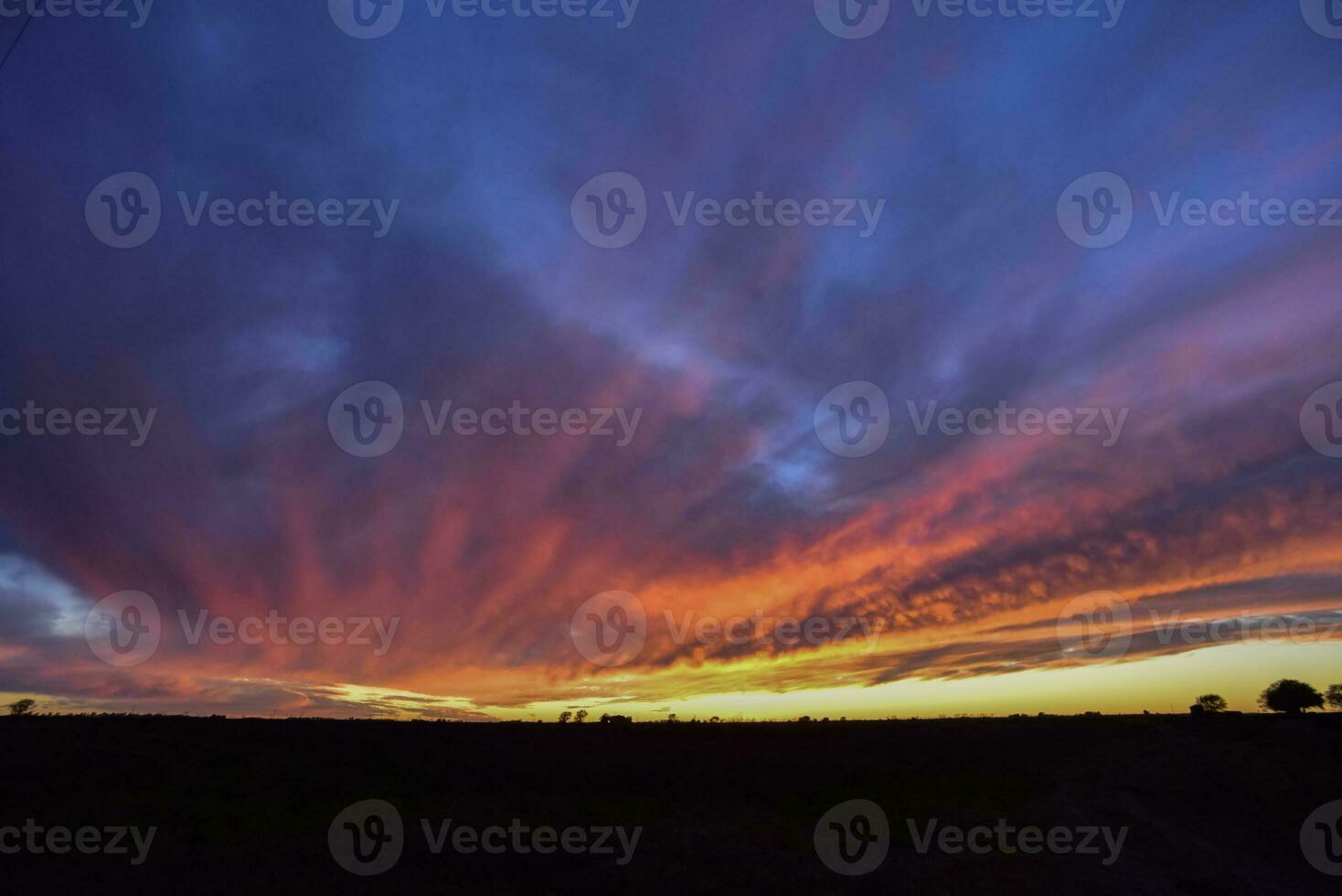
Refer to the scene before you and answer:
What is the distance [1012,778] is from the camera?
163 feet

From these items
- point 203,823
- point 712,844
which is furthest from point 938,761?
point 203,823

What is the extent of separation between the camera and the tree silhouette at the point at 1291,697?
371 feet

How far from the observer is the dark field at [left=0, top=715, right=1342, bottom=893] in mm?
31094

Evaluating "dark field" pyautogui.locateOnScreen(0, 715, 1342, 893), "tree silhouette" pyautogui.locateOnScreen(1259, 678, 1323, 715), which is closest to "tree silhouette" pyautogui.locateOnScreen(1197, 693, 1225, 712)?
"tree silhouette" pyautogui.locateOnScreen(1259, 678, 1323, 715)

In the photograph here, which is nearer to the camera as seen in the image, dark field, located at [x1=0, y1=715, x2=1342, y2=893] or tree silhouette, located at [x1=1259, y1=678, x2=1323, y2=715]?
dark field, located at [x1=0, y1=715, x2=1342, y2=893]

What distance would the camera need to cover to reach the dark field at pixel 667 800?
1224 inches

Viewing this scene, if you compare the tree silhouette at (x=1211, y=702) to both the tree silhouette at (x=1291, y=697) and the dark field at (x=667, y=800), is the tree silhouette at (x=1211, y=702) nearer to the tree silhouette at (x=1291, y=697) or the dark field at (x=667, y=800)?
the tree silhouette at (x=1291, y=697)

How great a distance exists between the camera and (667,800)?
42.9m

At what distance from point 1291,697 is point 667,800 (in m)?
126

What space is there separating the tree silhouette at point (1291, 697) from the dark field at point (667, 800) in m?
64.5

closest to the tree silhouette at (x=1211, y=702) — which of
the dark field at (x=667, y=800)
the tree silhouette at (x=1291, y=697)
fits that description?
the tree silhouette at (x=1291, y=697)

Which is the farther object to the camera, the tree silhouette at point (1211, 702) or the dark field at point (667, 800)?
the tree silhouette at point (1211, 702)

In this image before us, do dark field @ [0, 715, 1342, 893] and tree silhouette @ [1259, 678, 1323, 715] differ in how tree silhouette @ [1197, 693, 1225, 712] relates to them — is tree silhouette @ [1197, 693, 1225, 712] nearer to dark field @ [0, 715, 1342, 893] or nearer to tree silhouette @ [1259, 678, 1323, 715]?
tree silhouette @ [1259, 678, 1323, 715]

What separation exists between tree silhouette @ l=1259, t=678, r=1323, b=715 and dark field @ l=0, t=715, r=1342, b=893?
211ft
